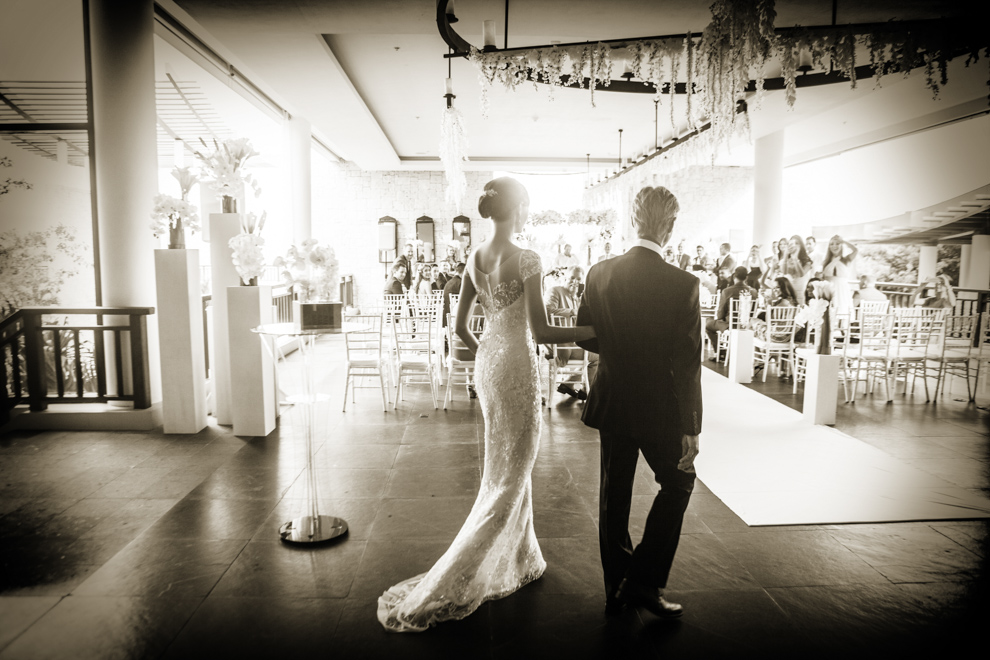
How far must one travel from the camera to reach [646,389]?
2398 millimetres

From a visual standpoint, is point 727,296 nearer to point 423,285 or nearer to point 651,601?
point 423,285

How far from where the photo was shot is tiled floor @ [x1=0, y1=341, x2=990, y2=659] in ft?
7.82

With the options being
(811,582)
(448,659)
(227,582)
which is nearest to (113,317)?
(227,582)

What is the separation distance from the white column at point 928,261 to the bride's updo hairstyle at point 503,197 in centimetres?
1315

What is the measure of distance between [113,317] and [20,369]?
3.07ft

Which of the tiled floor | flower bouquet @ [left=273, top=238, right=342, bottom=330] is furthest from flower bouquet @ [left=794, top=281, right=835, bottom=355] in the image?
flower bouquet @ [left=273, top=238, right=342, bottom=330]

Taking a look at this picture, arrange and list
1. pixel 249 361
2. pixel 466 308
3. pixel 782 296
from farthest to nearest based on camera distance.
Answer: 1. pixel 782 296
2. pixel 249 361
3. pixel 466 308

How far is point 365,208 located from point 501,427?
15719 mm

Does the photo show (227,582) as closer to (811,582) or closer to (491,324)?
(491,324)

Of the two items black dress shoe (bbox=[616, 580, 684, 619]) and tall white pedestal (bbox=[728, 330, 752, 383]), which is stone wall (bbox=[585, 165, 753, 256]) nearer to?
tall white pedestal (bbox=[728, 330, 752, 383])

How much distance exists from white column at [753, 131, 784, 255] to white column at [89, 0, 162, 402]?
10.5 m

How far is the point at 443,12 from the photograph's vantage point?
495 centimetres

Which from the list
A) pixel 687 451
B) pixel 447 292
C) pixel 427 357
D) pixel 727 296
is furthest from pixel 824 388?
pixel 447 292

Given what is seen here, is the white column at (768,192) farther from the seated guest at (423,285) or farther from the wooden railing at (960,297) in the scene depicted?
the seated guest at (423,285)
